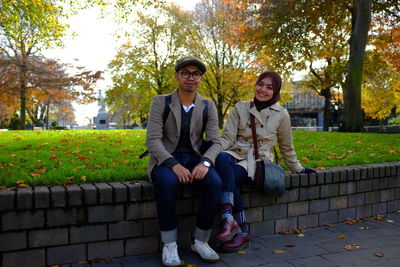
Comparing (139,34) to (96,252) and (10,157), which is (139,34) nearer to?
(10,157)

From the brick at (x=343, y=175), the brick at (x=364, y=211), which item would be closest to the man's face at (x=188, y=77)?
the brick at (x=343, y=175)

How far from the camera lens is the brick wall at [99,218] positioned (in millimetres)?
3098

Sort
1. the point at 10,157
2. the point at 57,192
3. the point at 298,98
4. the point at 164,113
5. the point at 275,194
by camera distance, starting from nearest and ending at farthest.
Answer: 1. the point at 57,192
2. the point at 164,113
3. the point at 275,194
4. the point at 10,157
5. the point at 298,98

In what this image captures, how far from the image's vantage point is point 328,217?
16.0 feet

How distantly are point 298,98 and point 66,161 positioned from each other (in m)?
61.8

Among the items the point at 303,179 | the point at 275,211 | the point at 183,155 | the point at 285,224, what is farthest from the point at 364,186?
the point at 183,155

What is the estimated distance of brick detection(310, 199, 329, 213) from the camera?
4.72m

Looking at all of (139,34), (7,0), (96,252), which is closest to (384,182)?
(96,252)

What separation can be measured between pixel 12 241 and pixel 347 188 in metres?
4.12

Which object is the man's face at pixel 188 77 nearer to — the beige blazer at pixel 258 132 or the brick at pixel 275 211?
the beige blazer at pixel 258 132

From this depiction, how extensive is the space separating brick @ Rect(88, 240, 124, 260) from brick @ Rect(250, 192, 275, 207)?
1.57m

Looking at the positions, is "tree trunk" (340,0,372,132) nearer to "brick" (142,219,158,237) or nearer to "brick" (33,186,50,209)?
"brick" (142,219,158,237)

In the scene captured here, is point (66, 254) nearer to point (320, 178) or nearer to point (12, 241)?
point (12, 241)

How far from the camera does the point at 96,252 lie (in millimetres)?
3375
